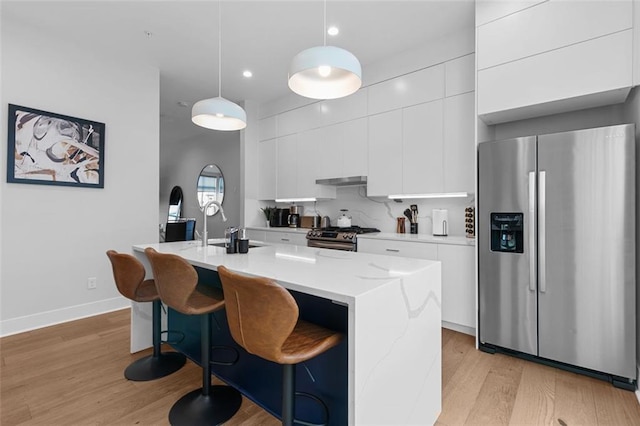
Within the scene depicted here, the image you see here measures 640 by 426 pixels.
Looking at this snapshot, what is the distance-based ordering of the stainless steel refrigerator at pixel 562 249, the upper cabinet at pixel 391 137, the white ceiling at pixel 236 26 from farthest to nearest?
the upper cabinet at pixel 391 137 < the white ceiling at pixel 236 26 < the stainless steel refrigerator at pixel 562 249

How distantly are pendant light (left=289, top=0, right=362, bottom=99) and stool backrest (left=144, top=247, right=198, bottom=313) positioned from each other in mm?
1214

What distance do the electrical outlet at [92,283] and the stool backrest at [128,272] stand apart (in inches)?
67.3

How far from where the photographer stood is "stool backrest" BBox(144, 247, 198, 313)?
1.67 meters

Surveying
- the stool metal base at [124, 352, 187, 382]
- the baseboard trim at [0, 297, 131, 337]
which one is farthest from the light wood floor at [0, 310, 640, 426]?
the baseboard trim at [0, 297, 131, 337]

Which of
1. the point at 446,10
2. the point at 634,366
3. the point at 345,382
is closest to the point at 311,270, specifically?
the point at 345,382

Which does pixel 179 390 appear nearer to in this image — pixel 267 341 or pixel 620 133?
pixel 267 341

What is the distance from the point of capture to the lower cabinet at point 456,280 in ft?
9.21

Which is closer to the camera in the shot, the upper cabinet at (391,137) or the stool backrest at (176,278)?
the stool backrest at (176,278)

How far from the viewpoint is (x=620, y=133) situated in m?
2.04

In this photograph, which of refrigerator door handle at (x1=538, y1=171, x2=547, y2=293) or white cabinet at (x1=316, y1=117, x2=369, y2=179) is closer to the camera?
refrigerator door handle at (x1=538, y1=171, x2=547, y2=293)

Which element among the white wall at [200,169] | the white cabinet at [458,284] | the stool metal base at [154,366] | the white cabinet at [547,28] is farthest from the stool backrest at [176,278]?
the white wall at [200,169]

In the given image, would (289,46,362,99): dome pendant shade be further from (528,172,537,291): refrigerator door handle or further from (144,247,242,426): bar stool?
(528,172,537,291): refrigerator door handle

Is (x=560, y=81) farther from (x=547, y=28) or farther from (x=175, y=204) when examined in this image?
(x=175, y=204)

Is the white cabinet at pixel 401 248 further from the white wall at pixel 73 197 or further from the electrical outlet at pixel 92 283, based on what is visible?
the electrical outlet at pixel 92 283
